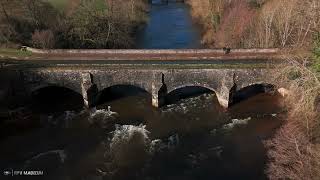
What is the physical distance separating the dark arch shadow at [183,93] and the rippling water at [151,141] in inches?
34.4

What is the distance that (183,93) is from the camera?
48625mm

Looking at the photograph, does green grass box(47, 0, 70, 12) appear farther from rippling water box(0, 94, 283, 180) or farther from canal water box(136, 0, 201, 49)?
rippling water box(0, 94, 283, 180)

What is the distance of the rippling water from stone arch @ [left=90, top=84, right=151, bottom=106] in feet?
3.11

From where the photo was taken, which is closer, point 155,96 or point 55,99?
point 155,96

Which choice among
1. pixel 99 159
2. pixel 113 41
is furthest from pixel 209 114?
pixel 113 41

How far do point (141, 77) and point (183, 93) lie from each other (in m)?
6.63

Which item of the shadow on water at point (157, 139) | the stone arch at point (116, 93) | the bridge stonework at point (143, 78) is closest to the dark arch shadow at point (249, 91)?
the shadow on water at point (157, 139)

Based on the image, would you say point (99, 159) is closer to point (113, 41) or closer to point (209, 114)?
point (209, 114)

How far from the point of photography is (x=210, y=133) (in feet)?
136

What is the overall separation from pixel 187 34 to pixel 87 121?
3085 centimetres

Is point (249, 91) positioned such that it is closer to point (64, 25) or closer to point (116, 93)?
point (116, 93)

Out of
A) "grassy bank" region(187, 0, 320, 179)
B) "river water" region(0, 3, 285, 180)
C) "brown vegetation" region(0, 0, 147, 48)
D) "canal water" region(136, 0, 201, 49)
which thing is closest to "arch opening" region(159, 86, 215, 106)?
"river water" region(0, 3, 285, 180)

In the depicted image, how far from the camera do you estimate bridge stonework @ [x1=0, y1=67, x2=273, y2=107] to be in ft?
144

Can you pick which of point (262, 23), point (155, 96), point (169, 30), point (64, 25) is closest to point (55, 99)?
point (155, 96)
